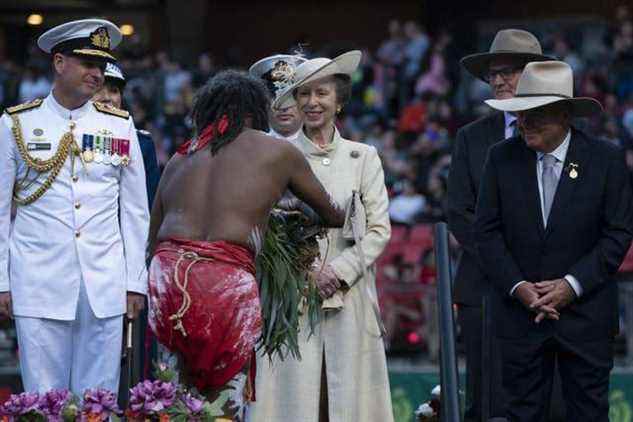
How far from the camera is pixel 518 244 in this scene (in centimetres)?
794

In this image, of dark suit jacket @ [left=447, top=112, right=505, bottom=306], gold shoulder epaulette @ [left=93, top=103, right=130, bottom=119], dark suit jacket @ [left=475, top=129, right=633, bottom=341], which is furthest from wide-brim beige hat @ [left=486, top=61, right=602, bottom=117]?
gold shoulder epaulette @ [left=93, top=103, right=130, bottom=119]

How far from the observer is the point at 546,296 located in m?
7.73

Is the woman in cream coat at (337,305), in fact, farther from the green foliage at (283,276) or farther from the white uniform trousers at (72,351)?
the white uniform trousers at (72,351)

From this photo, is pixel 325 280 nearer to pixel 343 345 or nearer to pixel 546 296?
pixel 343 345

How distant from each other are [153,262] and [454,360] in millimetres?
1432

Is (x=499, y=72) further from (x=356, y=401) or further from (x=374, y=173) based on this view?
(x=356, y=401)

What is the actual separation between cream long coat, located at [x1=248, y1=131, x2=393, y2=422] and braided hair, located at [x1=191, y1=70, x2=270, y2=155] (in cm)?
131

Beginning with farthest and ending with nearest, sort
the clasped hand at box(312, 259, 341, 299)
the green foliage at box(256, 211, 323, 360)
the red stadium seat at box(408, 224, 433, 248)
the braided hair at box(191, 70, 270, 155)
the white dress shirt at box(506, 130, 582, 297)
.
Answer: the red stadium seat at box(408, 224, 433, 248) < the clasped hand at box(312, 259, 341, 299) < the white dress shirt at box(506, 130, 582, 297) < the green foliage at box(256, 211, 323, 360) < the braided hair at box(191, 70, 270, 155)

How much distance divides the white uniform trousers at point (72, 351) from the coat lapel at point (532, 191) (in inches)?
78.6

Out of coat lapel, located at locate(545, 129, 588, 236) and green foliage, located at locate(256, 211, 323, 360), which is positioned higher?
coat lapel, located at locate(545, 129, 588, 236)

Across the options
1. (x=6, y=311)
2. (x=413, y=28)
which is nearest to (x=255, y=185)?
(x=6, y=311)

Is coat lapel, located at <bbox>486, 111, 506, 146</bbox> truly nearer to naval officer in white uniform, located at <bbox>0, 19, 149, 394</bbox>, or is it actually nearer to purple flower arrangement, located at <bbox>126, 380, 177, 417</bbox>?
naval officer in white uniform, located at <bbox>0, 19, 149, 394</bbox>

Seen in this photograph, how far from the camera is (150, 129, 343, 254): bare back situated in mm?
6969

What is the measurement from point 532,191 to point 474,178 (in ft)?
2.54
